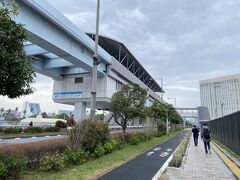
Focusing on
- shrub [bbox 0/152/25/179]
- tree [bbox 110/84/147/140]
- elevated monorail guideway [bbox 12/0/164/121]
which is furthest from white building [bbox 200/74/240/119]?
shrub [bbox 0/152/25/179]

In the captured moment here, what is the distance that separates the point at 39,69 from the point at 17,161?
2680cm

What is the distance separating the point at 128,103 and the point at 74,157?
913cm

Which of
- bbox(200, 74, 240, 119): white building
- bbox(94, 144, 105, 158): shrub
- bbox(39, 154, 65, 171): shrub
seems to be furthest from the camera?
bbox(200, 74, 240, 119): white building

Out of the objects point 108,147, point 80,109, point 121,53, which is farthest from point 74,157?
point 121,53

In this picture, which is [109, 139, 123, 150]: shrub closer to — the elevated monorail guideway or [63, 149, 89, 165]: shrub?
the elevated monorail guideway

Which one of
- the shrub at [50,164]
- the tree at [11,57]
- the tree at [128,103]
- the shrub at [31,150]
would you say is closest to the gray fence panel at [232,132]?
the tree at [128,103]

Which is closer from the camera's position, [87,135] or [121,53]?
[87,135]

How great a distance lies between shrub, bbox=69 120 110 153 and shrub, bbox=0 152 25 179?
4.13 metres

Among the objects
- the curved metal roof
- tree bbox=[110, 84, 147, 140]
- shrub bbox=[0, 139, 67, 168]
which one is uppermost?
the curved metal roof

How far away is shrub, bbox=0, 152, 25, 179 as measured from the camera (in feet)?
20.3

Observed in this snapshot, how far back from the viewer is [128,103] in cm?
1806

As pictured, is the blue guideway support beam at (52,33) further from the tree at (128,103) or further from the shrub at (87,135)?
the tree at (128,103)

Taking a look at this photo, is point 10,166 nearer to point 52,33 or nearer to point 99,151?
point 99,151

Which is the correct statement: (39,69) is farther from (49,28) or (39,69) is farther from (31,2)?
(31,2)
